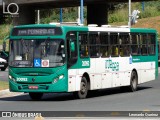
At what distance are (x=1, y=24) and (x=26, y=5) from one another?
4481 cm

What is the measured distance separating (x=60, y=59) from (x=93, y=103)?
2.25 metres

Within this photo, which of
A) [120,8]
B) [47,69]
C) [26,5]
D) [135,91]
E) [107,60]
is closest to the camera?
[47,69]

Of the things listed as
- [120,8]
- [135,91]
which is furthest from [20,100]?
[120,8]

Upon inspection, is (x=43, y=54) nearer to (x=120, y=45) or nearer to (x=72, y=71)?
(x=72, y=71)

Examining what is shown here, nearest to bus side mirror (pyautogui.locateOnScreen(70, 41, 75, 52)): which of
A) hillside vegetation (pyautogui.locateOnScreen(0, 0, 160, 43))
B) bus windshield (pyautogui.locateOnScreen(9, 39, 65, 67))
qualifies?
bus windshield (pyautogui.locateOnScreen(9, 39, 65, 67))

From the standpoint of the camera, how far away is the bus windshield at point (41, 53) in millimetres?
23703

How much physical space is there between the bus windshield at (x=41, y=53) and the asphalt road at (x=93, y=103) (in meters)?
1.36

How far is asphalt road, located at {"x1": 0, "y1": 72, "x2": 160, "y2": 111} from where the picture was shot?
2025 cm

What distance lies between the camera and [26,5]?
6475 centimetres

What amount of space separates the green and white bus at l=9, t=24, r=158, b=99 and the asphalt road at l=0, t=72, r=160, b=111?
557 mm

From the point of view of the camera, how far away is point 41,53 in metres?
23.8

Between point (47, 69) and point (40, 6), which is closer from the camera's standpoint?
point (47, 69)

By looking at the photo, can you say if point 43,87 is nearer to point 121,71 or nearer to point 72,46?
point 72,46

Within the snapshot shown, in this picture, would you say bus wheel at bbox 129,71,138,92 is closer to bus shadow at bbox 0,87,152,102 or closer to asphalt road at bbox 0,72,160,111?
bus shadow at bbox 0,87,152,102
